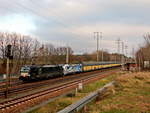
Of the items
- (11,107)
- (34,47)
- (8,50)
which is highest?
(34,47)

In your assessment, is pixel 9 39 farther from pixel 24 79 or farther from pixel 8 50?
pixel 8 50

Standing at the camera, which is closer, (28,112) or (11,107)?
(28,112)

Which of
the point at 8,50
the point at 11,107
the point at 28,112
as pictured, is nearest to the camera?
the point at 28,112

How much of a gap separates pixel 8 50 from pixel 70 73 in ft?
104

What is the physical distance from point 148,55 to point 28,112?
160ft

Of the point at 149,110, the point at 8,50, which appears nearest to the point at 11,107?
the point at 8,50

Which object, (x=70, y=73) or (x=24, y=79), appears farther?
(x=70, y=73)

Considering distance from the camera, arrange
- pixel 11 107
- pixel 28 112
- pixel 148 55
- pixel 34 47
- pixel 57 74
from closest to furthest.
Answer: pixel 28 112 → pixel 11 107 → pixel 57 74 → pixel 148 55 → pixel 34 47

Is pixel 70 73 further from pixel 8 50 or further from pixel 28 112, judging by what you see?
pixel 28 112

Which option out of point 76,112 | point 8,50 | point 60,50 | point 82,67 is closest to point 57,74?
point 82,67

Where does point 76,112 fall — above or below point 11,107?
above

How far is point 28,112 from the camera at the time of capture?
11.4 metres

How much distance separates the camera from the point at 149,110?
9.01 meters

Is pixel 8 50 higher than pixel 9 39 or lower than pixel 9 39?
lower
